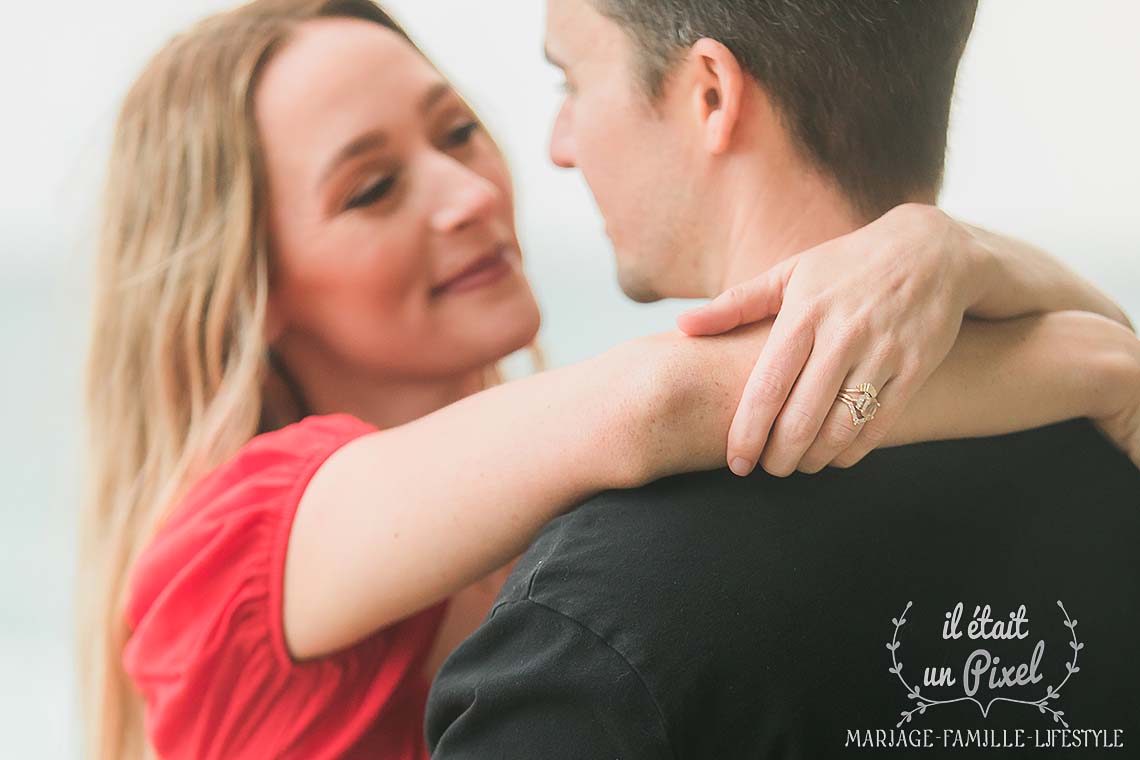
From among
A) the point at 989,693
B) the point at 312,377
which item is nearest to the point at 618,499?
the point at 989,693

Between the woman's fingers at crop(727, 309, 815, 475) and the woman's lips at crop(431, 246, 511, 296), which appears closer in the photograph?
the woman's fingers at crop(727, 309, 815, 475)

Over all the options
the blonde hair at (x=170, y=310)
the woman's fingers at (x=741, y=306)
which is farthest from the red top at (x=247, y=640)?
the woman's fingers at (x=741, y=306)

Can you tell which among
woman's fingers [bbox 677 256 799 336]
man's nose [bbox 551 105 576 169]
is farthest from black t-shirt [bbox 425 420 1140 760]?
man's nose [bbox 551 105 576 169]

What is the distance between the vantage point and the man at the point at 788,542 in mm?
814

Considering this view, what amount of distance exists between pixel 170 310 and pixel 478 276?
1.24 ft

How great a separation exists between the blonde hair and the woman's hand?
0.74 metres

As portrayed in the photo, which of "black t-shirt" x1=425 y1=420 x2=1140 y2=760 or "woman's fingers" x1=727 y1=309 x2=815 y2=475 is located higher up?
"woman's fingers" x1=727 y1=309 x2=815 y2=475

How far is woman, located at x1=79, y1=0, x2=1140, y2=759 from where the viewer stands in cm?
92

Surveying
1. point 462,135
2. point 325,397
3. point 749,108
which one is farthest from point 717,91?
point 325,397

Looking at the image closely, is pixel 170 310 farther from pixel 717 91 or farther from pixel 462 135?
pixel 717 91

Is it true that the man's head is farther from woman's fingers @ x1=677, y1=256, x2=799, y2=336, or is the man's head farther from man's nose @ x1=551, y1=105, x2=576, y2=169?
woman's fingers @ x1=677, y1=256, x2=799, y2=336

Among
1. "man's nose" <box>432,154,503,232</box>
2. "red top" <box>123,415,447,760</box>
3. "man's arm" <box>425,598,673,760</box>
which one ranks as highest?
"man's nose" <box>432,154,503,232</box>

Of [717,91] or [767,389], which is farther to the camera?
[717,91]

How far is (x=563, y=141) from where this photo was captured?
1207mm
